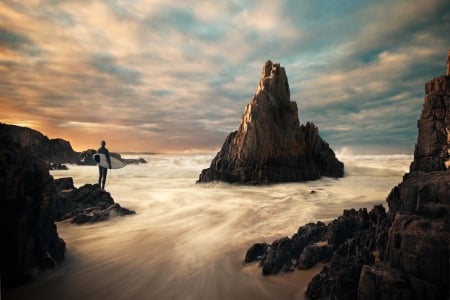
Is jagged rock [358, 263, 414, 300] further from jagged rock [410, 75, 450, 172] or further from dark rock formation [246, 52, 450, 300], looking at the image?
jagged rock [410, 75, 450, 172]

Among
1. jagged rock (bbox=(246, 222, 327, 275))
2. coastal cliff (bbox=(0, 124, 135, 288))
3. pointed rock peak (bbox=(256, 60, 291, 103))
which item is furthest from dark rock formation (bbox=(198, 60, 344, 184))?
coastal cliff (bbox=(0, 124, 135, 288))

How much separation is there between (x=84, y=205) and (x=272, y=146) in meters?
15.6

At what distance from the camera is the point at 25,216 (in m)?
4.27

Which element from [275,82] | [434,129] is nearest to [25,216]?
[434,129]

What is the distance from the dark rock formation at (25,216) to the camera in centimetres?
396

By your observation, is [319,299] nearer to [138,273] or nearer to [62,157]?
[138,273]

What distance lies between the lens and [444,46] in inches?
131

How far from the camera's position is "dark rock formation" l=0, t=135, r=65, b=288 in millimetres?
3957

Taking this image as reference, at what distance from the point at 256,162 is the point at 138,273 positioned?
17.4 m

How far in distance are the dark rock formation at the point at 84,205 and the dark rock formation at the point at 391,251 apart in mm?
5613

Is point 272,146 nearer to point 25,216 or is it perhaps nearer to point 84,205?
point 84,205

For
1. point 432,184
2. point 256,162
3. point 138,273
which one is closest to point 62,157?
point 256,162

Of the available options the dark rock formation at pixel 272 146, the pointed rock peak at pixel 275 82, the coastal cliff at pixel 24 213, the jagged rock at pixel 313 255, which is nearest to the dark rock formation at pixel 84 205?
the coastal cliff at pixel 24 213

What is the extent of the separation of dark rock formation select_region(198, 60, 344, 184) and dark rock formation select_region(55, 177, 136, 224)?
11599 mm
